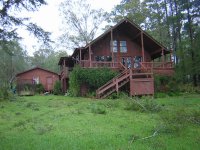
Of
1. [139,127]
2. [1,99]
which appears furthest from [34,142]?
[1,99]

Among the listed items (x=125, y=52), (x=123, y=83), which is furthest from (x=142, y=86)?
(x=125, y=52)

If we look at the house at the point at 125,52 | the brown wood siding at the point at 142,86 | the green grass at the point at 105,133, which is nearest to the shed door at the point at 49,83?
the house at the point at 125,52

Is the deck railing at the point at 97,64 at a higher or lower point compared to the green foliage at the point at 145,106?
higher

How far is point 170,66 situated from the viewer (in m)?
30.0

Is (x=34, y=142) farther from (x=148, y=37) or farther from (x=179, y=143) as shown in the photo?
(x=148, y=37)

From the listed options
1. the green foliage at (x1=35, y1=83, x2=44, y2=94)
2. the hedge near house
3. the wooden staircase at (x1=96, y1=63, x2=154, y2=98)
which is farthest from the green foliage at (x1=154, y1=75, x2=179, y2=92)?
the green foliage at (x1=35, y1=83, x2=44, y2=94)

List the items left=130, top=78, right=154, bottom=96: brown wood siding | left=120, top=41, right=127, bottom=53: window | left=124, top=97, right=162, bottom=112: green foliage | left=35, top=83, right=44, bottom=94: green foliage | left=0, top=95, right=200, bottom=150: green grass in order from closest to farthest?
1. left=0, top=95, right=200, bottom=150: green grass
2. left=124, top=97, right=162, bottom=112: green foliage
3. left=130, top=78, right=154, bottom=96: brown wood siding
4. left=120, top=41, right=127, bottom=53: window
5. left=35, top=83, right=44, bottom=94: green foliage

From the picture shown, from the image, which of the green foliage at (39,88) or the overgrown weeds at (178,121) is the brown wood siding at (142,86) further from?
the green foliage at (39,88)

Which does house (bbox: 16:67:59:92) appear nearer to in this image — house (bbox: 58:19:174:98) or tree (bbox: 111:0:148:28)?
house (bbox: 58:19:174:98)

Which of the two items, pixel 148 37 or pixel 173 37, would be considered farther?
pixel 173 37

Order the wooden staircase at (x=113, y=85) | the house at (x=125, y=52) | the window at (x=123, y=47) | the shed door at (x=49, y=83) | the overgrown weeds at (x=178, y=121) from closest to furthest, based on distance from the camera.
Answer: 1. the overgrown weeds at (x=178, y=121)
2. the wooden staircase at (x=113, y=85)
3. the house at (x=125, y=52)
4. the window at (x=123, y=47)
5. the shed door at (x=49, y=83)

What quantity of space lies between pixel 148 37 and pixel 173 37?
11.4m

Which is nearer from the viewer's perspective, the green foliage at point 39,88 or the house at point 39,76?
the green foliage at point 39,88

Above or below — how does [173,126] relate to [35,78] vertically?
below
